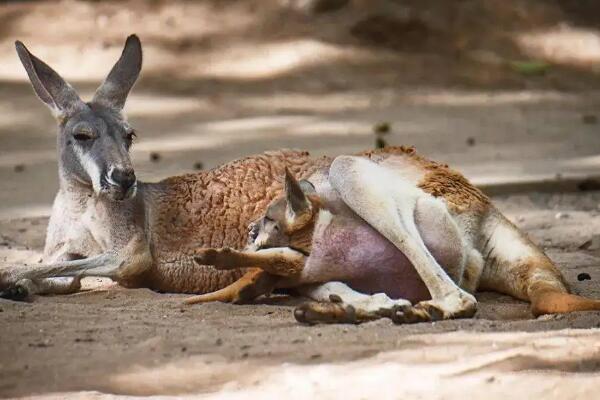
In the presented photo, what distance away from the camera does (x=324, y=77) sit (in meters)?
12.2

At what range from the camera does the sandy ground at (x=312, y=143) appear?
157 inches

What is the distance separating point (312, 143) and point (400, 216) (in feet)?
15.3

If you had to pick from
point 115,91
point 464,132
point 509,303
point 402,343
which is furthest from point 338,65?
point 402,343

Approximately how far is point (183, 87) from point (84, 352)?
25.4ft

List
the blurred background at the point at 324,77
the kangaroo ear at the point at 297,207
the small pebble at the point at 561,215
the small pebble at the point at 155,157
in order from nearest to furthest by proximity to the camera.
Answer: the kangaroo ear at the point at 297,207
the small pebble at the point at 561,215
the small pebble at the point at 155,157
the blurred background at the point at 324,77

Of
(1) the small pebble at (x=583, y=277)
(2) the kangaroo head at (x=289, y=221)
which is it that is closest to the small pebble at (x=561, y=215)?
(1) the small pebble at (x=583, y=277)

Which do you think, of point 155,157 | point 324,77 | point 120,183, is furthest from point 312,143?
point 120,183

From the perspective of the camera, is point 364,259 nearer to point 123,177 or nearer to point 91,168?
point 123,177

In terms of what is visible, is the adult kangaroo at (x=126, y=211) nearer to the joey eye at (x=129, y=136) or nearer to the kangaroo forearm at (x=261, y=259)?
the joey eye at (x=129, y=136)

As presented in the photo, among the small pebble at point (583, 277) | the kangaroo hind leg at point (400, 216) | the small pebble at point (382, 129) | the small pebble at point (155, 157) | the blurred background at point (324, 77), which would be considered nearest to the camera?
the kangaroo hind leg at point (400, 216)

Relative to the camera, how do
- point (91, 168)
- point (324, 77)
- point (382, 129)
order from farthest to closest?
point (324, 77) < point (382, 129) < point (91, 168)

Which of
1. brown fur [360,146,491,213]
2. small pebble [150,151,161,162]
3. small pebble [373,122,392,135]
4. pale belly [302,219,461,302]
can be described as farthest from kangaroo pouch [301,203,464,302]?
small pebble [373,122,392,135]

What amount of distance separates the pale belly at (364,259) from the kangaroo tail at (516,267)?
231 millimetres

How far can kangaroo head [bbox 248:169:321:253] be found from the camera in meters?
5.23
